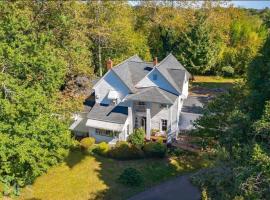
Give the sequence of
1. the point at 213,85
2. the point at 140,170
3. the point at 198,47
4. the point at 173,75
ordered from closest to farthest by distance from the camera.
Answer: the point at 140,170
the point at 173,75
the point at 198,47
the point at 213,85

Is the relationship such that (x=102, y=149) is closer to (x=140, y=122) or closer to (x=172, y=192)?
(x=140, y=122)

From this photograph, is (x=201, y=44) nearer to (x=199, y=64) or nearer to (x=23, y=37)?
(x=199, y=64)

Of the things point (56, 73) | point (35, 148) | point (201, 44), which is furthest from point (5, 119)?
point (201, 44)

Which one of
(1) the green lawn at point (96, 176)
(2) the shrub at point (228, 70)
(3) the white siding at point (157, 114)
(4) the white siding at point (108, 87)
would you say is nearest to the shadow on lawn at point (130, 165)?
(1) the green lawn at point (96, 176)

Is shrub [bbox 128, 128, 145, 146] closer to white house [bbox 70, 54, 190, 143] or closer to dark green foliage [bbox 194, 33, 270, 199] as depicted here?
white house [bbox 70, 54, 190, 143]

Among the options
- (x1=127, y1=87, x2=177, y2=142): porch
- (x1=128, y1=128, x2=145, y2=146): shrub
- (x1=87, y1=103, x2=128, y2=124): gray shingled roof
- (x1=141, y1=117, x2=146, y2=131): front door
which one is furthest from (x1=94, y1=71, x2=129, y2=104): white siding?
(x1=128, y1=128, x2=145, y2=146): shrub

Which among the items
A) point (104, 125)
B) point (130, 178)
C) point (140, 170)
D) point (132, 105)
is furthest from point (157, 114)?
point (130, 178)
